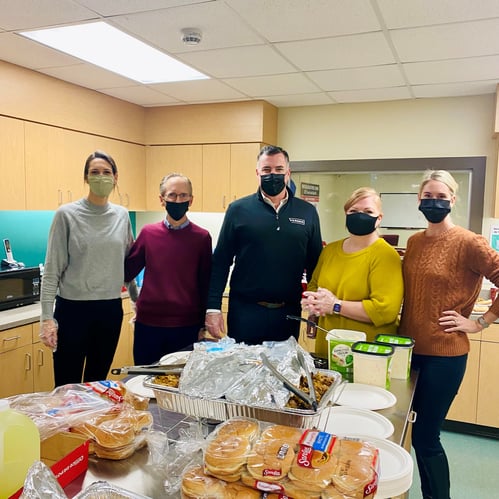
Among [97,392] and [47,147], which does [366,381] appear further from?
[47,147]

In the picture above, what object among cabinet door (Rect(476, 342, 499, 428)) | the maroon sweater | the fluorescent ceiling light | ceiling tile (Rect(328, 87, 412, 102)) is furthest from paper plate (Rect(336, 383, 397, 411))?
ceiling tile (Rect(328, 87, 412, 102))

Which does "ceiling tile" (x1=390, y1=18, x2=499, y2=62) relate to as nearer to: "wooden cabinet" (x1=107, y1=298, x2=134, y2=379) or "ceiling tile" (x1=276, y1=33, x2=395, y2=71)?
"ceiling tile" (x1=276, y1=33, x2=395, y2=71)

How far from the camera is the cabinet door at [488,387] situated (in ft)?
10.5

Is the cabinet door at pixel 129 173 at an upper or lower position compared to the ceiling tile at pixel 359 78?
lower

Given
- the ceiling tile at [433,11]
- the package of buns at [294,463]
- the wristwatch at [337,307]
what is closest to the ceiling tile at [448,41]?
the ceiling tile at [433,11]

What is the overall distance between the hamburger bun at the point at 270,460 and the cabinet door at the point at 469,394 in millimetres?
2710

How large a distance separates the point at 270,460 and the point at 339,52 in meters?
2.44

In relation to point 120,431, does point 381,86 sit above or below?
above

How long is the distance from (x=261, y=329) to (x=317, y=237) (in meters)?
0.54

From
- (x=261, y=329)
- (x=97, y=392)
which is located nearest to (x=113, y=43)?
(x=261, y=329)

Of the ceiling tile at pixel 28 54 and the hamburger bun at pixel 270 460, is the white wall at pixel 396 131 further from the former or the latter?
the hamburger bun at pixel 270 460

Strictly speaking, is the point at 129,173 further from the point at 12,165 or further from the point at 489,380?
the point at 489,380

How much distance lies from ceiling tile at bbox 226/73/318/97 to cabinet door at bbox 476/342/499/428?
85.2 inches

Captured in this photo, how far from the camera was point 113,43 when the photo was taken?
272 cm
